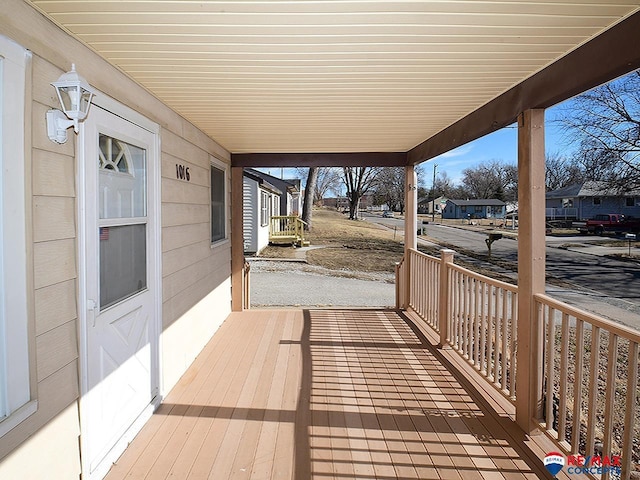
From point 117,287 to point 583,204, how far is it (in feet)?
132

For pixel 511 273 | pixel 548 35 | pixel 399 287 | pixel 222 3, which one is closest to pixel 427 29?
pixel 548 35

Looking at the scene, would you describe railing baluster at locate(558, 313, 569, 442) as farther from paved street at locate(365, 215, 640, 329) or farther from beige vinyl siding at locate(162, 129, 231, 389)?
paved street at locate(365, 215, 640, 329)

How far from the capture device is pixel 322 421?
2.93 meters

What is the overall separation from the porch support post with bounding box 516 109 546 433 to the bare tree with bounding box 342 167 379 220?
31375mm

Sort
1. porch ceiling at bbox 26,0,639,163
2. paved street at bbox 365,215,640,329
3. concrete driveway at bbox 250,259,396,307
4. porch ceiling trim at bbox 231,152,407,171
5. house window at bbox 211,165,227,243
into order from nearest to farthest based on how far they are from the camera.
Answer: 1. porch ceiling at bbox 26,0,639,163
2. house window at bbox 211,165,227,243
3. porch ceiling trim at bbox 231,152,407,171
4. concrete driveway at bbox 250,259,396,307
5. paved street at bbox 365,215,640,329

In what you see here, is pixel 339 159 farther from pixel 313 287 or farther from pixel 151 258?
pixel 313 287

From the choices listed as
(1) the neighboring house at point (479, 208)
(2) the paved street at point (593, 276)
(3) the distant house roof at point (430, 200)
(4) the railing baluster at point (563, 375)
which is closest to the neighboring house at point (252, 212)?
(2) the paved street at point (593, 276)

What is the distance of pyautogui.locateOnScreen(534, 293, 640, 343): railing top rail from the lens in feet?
6.01

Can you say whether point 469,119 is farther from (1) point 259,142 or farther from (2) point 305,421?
(2) point 305,421

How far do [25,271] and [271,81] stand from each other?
181 cm

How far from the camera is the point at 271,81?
2791 millimetres

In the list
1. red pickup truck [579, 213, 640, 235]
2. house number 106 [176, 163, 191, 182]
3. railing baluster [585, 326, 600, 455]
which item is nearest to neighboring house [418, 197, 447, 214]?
red pickup truck [579, 213, 640, 235]

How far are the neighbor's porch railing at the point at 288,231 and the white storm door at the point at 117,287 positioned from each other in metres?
12.4

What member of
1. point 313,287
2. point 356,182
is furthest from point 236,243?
point 356,182
